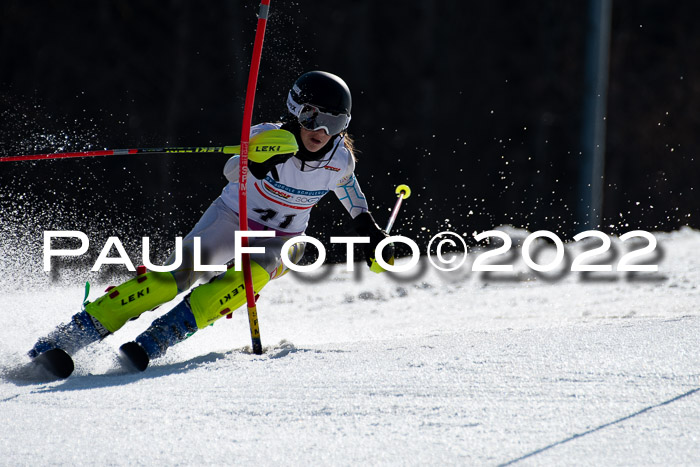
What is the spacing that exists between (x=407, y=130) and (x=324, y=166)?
12.1 m

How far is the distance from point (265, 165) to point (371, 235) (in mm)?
679

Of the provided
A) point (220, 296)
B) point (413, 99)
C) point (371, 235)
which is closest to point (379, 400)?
point (220, 296)

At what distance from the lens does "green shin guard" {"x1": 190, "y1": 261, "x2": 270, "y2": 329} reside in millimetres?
3592

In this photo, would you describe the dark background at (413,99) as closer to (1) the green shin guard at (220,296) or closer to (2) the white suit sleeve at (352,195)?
(2) the white suit sleeve at (352,195)

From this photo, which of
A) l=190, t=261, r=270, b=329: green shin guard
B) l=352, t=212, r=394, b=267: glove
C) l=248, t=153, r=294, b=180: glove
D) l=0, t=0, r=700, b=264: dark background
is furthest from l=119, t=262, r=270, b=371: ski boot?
l=0, t=0, r=700, b=264: dark background

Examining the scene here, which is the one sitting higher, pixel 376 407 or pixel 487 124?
pixel 487 124

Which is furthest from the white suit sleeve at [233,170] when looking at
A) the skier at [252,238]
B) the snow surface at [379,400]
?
the snow surface at [379,400]

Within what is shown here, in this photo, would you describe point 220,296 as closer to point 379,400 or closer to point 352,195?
point 352,195

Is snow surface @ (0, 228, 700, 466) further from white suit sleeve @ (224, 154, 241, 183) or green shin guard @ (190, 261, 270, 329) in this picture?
white suit sleeve @ (224, 154, 241, 183)

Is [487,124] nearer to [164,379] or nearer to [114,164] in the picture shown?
[114,164]

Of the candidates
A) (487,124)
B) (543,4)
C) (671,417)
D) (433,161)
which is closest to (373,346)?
(671,417)

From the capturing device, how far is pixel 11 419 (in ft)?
8.95

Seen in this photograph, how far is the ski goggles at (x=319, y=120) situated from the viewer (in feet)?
12.5

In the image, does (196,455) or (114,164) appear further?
(114,164)
